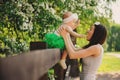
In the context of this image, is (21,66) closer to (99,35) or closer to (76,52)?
(76,52)

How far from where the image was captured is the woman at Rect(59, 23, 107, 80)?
4.24m

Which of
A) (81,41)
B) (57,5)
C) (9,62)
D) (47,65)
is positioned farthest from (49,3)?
(9,62)

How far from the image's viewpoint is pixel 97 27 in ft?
14.9

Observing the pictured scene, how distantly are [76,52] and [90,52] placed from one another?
18cm

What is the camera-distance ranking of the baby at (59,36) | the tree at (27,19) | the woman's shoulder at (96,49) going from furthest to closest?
the tree at (27,19)
the woman's shoulder at (96,49)
the baby at (59,36)

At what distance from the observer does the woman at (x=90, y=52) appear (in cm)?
424

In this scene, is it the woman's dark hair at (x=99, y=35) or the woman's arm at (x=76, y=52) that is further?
the woman's dark hair at (x=99, y=35)

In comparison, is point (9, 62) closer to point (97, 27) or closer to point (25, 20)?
point (97, 27)

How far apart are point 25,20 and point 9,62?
8.79 m

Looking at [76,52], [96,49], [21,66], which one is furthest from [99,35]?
[21,66]

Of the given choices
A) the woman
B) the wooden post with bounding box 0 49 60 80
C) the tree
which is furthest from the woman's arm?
the tree

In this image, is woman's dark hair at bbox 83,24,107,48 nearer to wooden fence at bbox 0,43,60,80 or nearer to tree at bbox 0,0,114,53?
wooden fence at bbox 0,43,60,80

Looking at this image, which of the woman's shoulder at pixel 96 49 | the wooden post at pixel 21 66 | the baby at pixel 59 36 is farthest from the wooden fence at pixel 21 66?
the woman's shoulder at pixel 96 49

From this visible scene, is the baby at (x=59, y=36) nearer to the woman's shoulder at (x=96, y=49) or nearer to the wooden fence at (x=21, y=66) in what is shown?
the woman's shoulder at (x=96, y=49)
